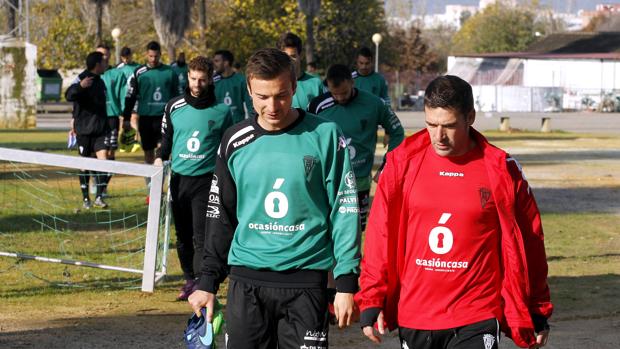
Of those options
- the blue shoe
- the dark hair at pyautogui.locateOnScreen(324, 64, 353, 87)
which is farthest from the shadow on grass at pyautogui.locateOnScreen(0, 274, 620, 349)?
the blue shoe

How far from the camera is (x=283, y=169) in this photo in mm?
5715

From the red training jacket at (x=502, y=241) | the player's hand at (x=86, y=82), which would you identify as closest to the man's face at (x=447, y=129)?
the red training jacket at (x=502, y=241)

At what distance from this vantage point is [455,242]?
212 inches

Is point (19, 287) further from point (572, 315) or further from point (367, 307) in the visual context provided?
point (367, 307)

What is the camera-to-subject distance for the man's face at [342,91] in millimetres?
10680

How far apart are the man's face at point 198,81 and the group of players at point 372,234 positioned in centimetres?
463

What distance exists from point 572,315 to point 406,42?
3407 inches

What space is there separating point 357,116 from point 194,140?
Result: 1495 millimetres

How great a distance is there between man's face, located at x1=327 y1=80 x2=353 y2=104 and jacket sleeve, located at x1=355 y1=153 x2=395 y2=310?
517 cm

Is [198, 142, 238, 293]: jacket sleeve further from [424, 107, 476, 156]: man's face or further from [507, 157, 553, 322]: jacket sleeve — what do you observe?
[507, 157, 553, 322]: jacket sleeve

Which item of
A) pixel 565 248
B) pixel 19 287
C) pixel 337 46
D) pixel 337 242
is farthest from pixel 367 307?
pixel 337 46

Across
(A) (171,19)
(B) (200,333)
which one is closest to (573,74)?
(A) (171,19)

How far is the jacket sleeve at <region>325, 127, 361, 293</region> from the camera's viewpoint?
565 centimetres

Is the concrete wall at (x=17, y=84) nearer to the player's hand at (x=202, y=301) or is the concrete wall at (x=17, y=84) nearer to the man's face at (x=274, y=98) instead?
the player's hand at (x=202, y=301)
